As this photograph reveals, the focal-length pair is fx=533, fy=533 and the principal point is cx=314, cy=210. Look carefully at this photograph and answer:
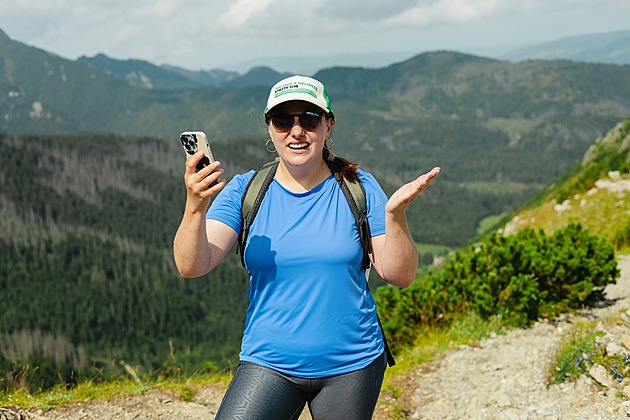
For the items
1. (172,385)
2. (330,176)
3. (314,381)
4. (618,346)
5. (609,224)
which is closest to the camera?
(314,381)

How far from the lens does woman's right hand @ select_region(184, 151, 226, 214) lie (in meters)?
3.37

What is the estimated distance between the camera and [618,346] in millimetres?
7027

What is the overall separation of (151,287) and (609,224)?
623 ft

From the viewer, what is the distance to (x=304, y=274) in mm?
3674

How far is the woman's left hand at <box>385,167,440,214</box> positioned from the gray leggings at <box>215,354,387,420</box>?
1.19 m

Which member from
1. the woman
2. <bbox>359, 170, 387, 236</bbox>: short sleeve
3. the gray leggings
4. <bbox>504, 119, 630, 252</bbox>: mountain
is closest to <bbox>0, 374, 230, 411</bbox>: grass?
the gray leggings

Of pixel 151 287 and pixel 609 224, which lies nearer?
pixel 609 224

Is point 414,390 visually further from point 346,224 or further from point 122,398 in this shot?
point 346,224

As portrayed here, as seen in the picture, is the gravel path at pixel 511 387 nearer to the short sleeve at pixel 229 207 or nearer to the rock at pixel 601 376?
the rock at pixel 601 376

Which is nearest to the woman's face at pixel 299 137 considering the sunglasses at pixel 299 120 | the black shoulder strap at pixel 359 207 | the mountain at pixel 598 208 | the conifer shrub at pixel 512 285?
the sunglasses at pixel 299 120

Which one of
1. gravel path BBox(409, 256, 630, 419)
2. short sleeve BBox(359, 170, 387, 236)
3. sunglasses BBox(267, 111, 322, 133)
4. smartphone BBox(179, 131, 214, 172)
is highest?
sunglasses BBox(267, 111, 322, 133)

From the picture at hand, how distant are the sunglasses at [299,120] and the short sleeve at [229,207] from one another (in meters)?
0.53

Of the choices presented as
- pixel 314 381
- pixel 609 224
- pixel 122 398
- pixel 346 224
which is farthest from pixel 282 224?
pixel 609 224

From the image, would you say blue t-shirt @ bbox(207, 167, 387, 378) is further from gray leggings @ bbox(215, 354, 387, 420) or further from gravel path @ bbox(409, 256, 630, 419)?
gravel path @ bbox(409, 256, 630, 419)
